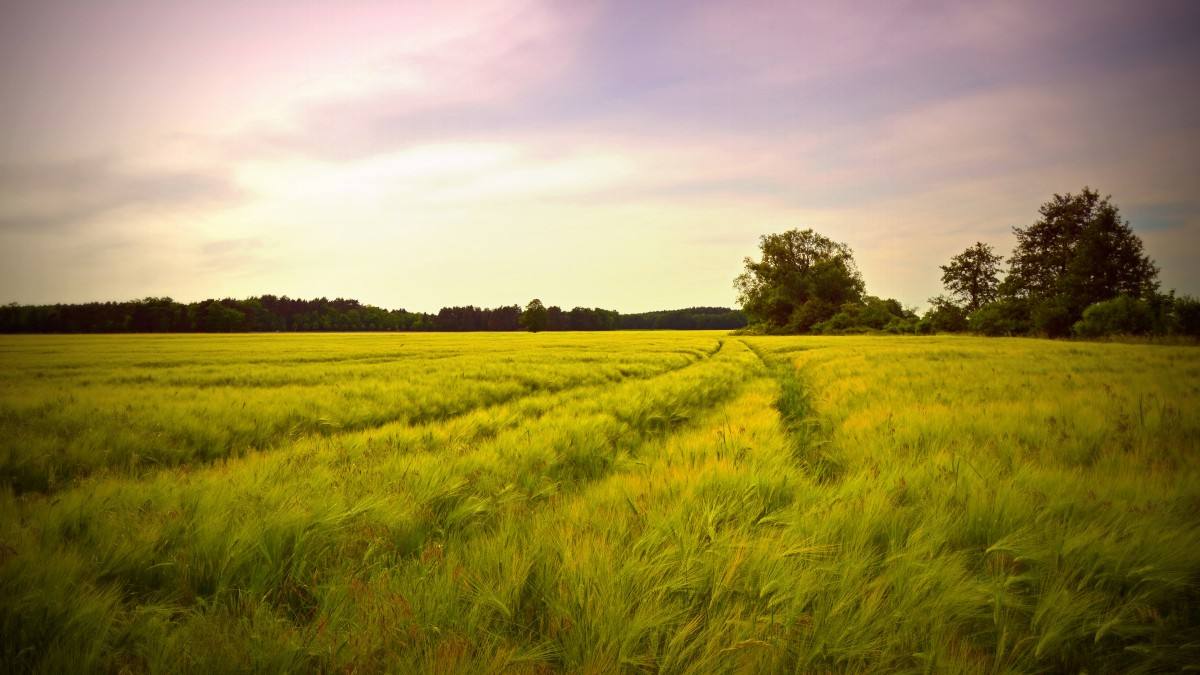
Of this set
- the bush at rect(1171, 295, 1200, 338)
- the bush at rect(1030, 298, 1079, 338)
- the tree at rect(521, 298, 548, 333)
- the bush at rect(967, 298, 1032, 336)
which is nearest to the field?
the bush at rect(1171, 295, 1200, 338)

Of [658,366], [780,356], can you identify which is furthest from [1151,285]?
[658,366]

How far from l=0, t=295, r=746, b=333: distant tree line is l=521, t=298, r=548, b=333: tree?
201 cm

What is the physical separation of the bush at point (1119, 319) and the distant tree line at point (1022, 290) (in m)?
0.05

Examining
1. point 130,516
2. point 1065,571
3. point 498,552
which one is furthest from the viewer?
point 130,516

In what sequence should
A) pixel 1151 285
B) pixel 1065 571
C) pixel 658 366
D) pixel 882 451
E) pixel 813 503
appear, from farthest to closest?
1. pixel 1151 285
2. pixel 658 366
3. pixel 882 451
4. pixel 813 503
5. pixel 1065 571

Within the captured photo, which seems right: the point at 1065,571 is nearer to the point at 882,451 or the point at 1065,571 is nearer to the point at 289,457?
the point at 882,451

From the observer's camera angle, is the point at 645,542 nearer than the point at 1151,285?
Yes

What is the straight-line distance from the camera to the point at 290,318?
4513 inches

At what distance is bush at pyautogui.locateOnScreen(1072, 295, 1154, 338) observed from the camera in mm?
26841

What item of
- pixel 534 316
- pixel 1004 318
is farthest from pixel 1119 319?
pixel 534 316

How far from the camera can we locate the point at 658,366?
14.1m

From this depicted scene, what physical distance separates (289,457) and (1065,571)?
499 cm

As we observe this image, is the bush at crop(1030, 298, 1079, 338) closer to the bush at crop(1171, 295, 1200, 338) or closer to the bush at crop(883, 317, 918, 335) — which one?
the bush at crop(1171, 295, 1200, 338)

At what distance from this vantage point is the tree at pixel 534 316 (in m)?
107
